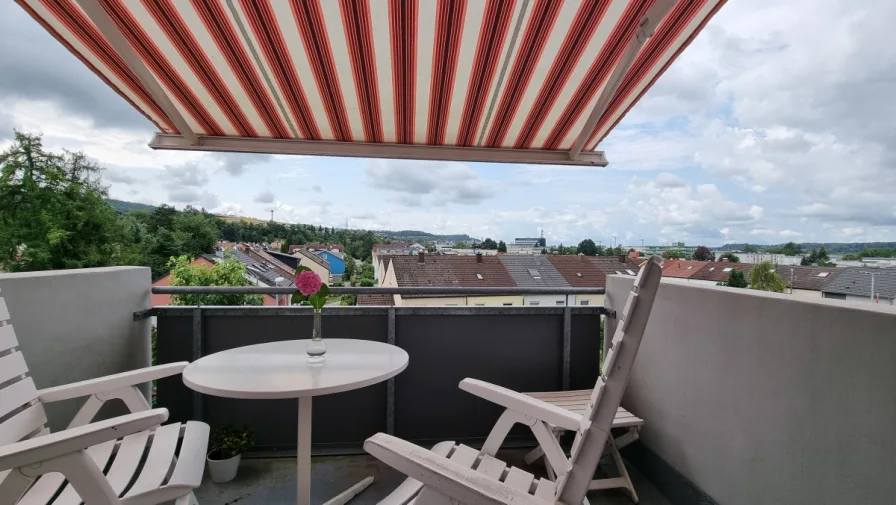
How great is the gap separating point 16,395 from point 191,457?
704 mm

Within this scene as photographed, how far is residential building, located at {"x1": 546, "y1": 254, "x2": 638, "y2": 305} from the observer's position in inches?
120

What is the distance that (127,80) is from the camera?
243 cm

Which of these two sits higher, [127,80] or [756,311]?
[127,80]

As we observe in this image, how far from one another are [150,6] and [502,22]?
1.67 metres

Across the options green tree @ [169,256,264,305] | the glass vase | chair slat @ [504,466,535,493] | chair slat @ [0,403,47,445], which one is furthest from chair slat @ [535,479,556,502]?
green tree @ [169,256,264,305]

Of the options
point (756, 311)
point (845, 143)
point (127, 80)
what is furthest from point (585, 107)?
point (845, 143)

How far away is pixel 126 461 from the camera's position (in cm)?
154

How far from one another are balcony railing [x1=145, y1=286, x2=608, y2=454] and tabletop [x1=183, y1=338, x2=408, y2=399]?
613 mm

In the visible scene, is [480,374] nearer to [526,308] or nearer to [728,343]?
[526,308]

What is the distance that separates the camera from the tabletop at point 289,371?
1.54 metres

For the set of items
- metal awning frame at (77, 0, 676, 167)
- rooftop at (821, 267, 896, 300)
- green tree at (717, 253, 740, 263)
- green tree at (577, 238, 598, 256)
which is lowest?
rooftop at (821, 267, 896, 300)

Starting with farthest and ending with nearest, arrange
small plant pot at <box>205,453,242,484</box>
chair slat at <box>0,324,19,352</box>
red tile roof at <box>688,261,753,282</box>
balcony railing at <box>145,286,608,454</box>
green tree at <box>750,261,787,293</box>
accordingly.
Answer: balcony railing at <box>145,286,608,454</box> < red tile roof at <box>688,261,753,282</box> < small plant pot at <box>205,453,242,484</box> < green tree at <box>750,261,787,293</box> < chair slat at <box>0,324,19,352</box>

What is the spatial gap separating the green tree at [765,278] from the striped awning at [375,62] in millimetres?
1296

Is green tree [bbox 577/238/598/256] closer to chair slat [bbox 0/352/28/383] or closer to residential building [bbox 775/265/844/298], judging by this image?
residential building [bbox 775/265/844/298]
